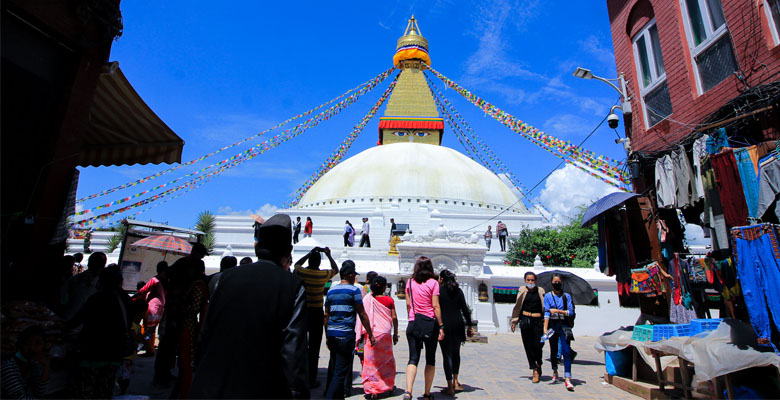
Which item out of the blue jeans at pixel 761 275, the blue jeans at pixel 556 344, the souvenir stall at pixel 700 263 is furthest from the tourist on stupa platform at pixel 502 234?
the blue jeans at pixel 761 275

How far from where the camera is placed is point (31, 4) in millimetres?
3725

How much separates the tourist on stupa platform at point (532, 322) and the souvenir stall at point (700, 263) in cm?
86

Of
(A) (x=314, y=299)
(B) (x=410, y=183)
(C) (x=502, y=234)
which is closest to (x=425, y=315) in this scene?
(A) (x=314, y=299)

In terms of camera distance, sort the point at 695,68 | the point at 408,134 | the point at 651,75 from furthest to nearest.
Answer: the point at 408,134, the point at 651,75, the point at 695,68

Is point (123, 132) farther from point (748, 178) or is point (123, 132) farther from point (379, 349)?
point (748, 178)

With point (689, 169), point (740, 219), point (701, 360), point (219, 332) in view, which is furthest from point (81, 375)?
point (689, 169)

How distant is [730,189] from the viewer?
4445 millimetres

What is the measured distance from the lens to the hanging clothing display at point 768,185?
13.2ft

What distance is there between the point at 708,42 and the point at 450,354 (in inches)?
197

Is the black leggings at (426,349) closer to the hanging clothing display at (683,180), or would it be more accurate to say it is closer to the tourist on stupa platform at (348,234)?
the hanging clothing display at (683,180)

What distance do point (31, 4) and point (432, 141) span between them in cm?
3247

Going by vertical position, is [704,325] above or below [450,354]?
→ above

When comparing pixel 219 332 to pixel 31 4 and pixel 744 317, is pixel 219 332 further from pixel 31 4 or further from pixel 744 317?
pixel 744 317

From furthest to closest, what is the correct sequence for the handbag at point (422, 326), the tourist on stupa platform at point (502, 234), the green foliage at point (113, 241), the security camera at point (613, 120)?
1. the tourist on stupa platform at point (502, 234)
2. the green foliage at point (113, 241)
3. the security camera at point (613, 120)
4. the handbag at point (422, 326)
